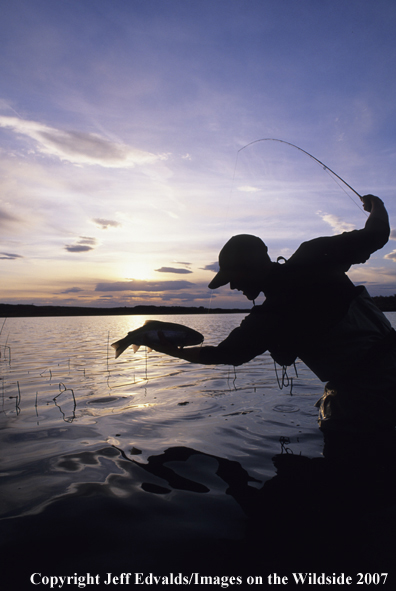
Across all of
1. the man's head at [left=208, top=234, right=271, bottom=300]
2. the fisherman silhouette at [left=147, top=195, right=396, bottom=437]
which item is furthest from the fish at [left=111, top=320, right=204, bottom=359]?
the man's head at [left=208, top=234, right=271, bottom=300]

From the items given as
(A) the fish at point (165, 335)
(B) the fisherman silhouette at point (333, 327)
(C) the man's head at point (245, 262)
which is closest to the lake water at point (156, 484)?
(B) the fisherman silhouette at point (333, 327)

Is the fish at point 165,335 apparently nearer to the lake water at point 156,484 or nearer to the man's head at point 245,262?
the man's head at point 245,262

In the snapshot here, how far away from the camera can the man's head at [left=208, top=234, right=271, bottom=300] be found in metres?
3.70

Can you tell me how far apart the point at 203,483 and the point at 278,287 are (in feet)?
7.63

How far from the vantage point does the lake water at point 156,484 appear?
2516mm

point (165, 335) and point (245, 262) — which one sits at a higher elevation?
point (245, 262)

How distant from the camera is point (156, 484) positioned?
3.67m

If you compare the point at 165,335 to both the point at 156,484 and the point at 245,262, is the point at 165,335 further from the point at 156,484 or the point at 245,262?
the point at 156,484

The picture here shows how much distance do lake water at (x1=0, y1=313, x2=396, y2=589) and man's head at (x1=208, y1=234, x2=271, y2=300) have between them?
86.0 inches

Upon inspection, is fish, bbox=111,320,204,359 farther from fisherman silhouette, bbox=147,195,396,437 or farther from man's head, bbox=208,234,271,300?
man's head, bbox=208,234,271,300

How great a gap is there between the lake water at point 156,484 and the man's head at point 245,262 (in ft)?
7.17

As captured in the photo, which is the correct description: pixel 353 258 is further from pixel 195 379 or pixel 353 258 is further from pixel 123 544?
pixel 195 379

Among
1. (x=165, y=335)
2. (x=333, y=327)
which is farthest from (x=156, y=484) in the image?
(x=333, y=327)

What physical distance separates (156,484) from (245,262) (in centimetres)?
266
